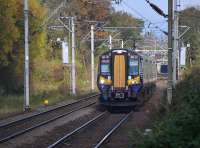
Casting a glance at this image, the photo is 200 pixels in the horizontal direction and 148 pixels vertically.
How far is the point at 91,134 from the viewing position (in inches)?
878

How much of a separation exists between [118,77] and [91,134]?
11.2 meters

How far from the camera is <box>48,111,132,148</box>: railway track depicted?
62.5 feet

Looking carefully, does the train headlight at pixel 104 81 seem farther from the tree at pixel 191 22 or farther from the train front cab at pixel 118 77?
the tree at pixel 191 22

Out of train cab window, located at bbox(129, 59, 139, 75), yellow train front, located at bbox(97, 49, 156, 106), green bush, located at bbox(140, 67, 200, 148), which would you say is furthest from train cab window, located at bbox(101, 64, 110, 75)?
green bush, located at bbox(140, 67, 200, 148)

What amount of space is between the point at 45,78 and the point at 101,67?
31325mm

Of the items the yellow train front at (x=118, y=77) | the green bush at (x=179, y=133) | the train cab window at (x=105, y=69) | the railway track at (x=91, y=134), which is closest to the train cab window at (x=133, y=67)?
the yellow train front at (x=118, y=77)

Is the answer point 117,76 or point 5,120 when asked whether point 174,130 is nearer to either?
point 5,120

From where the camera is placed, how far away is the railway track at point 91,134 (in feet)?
62.5

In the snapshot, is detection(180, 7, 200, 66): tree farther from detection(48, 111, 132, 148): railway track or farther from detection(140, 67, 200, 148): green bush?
detection(140, 67, 200, 148): green bush

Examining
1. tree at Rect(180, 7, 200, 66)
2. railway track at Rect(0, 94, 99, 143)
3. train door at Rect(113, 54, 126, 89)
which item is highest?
tree at Rect(180, 7, 200, 66)

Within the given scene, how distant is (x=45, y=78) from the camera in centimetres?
6438

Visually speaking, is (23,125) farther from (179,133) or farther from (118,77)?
(179,133)

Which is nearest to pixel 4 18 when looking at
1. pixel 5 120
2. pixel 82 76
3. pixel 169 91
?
pixel 5 120

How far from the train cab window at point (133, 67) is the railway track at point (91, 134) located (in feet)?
12.8
